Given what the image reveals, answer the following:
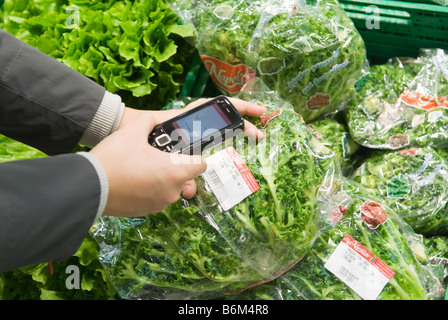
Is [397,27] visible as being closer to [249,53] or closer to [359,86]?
[359,86]

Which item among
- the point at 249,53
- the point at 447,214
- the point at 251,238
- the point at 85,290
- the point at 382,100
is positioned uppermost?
the point at 249,53

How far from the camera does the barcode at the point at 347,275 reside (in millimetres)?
1483

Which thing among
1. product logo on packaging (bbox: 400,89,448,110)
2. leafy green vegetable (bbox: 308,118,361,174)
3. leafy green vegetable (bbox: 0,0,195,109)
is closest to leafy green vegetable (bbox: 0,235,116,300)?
leafy green vegetable (bbox: 0,0,195,109)

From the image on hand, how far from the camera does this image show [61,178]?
1039mm

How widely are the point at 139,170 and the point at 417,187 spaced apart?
118 centimetres

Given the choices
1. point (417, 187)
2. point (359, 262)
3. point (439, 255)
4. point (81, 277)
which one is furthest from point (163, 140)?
point (439, 255)

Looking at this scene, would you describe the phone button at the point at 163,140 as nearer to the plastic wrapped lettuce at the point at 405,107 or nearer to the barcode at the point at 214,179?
the barcode at the point at 214,179

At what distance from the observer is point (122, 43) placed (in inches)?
78.4

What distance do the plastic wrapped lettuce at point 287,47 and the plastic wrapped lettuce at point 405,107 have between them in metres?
0.11

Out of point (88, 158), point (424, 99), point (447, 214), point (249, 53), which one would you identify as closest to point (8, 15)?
point (249, 53)

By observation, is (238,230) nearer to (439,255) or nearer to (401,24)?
(439,255)

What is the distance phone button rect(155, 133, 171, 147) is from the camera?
1.30 meters

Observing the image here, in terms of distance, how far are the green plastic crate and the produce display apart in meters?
0.10

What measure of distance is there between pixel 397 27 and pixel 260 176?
117 centimetres
